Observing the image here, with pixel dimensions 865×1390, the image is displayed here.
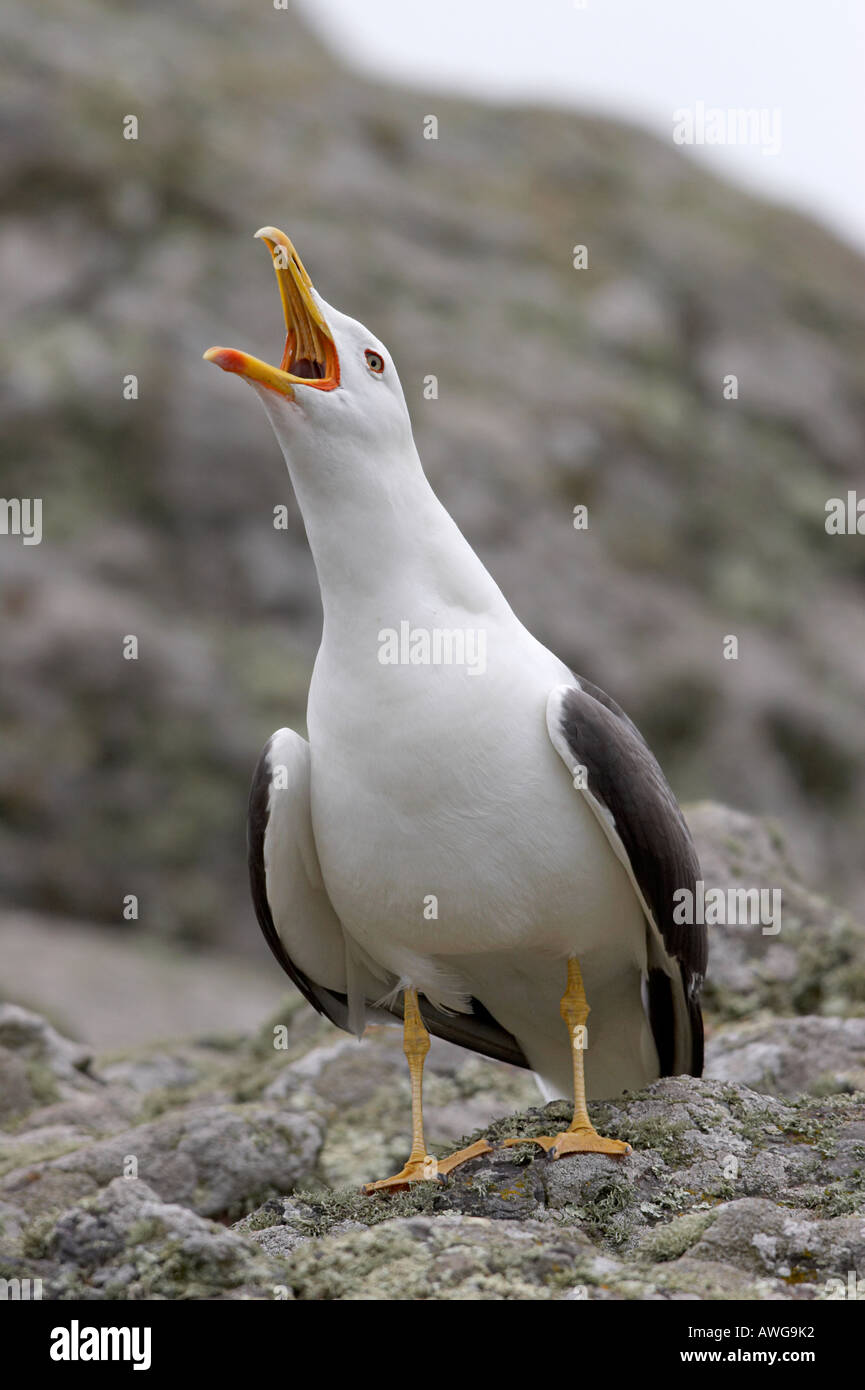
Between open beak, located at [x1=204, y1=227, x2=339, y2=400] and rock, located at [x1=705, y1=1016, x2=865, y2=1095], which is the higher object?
open beak, located at [x1=204, y1=227, x2=339, y2=400]

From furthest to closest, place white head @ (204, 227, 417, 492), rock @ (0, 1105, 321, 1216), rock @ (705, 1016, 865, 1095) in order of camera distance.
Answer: rock @ (705, 1016, 865, 1095), rock @ (0, 1105, 321, 1216), white head @ (204, 227, 417, 492)

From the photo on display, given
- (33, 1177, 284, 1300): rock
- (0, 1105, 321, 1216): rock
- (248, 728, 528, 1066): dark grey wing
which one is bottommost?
(33, 1177, 284, 1300): rock

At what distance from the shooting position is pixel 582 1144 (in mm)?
5102

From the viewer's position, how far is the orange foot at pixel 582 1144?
505 centimetres

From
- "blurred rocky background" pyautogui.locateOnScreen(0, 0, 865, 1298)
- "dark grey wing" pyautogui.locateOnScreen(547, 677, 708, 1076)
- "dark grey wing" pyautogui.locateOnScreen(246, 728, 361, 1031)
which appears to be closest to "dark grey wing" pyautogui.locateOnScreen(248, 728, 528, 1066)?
"dark grey wing" pyautogui.locateOnScreen(246, 728, 361, 1031)

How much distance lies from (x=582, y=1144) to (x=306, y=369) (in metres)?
3.02

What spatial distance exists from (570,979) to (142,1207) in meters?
1.86

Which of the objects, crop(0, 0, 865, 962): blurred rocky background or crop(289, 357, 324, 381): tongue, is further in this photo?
crop(0, 0, 865, 962): blurred rocky background

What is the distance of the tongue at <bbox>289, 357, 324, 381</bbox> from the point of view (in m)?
5.52

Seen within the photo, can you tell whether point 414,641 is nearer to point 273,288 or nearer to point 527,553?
point 527,553

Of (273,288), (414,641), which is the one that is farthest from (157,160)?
(414,641)

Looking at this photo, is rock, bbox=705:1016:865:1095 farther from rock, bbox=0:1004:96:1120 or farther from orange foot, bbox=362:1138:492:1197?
rock, bbox=0:1004:96:1120

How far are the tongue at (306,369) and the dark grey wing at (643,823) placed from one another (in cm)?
152

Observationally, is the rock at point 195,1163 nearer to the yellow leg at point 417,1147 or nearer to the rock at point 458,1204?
the rock at point 458,1204
